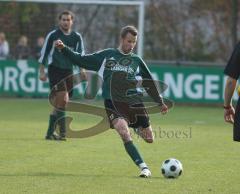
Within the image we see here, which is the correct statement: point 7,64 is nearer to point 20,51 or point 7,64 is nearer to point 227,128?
point 20,51

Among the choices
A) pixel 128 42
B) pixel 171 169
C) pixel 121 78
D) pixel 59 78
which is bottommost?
pixel 59 78

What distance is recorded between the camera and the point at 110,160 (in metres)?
12.1

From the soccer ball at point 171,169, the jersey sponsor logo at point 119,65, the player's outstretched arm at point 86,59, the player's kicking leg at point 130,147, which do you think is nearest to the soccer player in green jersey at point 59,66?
the player's outstretched arm at point 86,59

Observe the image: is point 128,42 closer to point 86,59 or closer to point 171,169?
point 86,59

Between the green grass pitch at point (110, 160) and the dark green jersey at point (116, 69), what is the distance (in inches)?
40.4

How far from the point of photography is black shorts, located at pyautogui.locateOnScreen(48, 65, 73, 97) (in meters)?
15.2

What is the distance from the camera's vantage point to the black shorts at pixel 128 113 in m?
10.9

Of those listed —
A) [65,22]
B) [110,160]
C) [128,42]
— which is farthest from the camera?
[65,22]

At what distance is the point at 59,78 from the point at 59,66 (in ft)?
0.73

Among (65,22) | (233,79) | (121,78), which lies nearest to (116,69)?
(121,78)

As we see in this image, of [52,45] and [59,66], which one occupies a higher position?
[52,45]

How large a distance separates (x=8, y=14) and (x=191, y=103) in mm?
6676

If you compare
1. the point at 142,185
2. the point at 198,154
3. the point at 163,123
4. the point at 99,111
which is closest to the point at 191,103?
the point at 99,111

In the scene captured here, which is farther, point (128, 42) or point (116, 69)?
point (116, 69)
